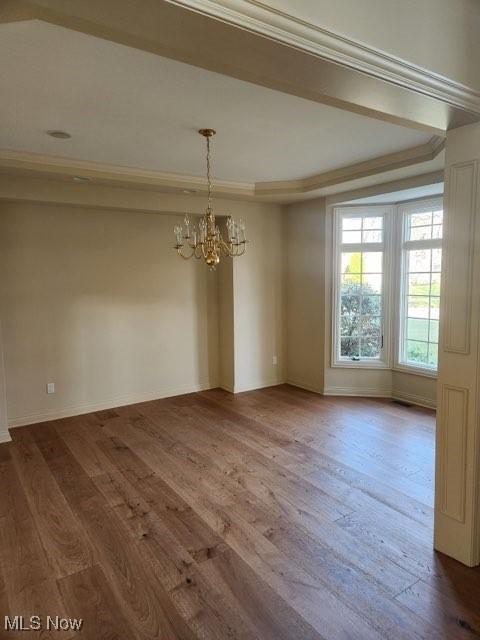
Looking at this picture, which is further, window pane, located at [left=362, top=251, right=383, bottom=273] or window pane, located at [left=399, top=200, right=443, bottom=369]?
window pane, located at [left=362, top=251, right=383, bottom=273]

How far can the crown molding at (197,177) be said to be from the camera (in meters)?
3.63

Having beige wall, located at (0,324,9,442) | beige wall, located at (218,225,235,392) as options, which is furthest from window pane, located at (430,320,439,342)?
beige wall, located at (0,324,9,442)

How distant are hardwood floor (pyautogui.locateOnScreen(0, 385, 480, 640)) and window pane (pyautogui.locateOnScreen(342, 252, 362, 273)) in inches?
79.6

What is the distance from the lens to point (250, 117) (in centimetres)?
288

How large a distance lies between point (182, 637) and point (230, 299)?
4.11m

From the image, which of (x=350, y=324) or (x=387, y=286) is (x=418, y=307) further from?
(x=350, y=324)

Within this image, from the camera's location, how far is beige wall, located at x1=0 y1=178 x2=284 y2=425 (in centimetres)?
442

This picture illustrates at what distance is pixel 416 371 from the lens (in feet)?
16.3

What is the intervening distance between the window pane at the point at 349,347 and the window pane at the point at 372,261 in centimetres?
95

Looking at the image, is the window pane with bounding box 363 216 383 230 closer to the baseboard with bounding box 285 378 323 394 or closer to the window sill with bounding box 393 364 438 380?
the window sill with bounding box 393 364 438 380

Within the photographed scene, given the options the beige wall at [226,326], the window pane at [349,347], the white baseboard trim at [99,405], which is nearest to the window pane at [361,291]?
the window pane at [349,347]

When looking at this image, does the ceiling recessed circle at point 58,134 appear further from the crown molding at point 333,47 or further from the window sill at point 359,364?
the window sill at point 359,364

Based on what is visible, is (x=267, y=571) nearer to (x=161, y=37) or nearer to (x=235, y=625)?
(x=235, y=625)


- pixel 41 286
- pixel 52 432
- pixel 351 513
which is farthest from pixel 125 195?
pixel 351 513
